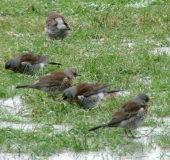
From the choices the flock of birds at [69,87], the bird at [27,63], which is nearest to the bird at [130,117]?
the flock of birds at [69,87]

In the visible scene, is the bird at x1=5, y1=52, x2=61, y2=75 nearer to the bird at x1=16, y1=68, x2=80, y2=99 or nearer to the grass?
the grass

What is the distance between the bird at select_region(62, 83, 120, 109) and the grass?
Result: 112mm

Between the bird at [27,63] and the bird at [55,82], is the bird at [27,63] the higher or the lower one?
the lower one

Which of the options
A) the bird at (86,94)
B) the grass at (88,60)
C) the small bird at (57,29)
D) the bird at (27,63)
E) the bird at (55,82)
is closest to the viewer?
the grass at (88,60)

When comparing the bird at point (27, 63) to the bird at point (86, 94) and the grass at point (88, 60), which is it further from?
the bird at point (86, 94)

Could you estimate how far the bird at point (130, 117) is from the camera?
28.1 feet

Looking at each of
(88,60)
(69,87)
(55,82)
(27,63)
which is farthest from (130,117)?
(27,63)

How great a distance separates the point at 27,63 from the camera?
1227cm

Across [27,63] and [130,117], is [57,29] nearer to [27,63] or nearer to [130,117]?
[27,63]

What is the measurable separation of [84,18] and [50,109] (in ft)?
23.3

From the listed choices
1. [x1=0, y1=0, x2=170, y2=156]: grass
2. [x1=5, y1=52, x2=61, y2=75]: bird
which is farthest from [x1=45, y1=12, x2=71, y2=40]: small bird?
[x1=5, y1=52, x2=61, y2=75]: bird

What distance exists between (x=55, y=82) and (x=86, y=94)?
85cm

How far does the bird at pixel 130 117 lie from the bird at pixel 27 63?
3.57 meters

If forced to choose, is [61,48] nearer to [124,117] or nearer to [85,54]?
[85,54]
